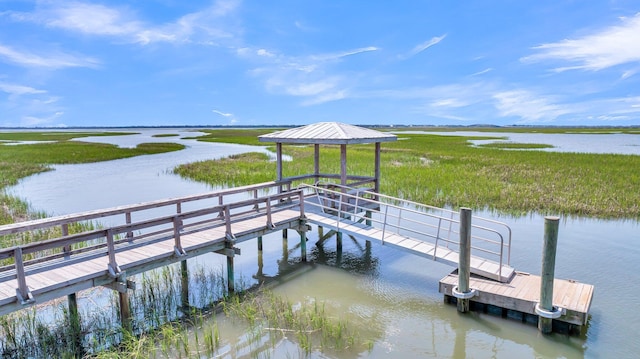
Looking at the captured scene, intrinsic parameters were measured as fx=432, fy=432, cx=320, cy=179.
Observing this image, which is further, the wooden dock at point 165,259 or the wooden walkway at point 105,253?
the wooden dock at point 165,259

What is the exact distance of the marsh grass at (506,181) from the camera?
58.5ft

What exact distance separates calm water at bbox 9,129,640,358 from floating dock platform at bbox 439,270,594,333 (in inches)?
8.2

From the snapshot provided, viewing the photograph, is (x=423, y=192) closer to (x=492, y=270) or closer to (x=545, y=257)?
(x=492, y=270)

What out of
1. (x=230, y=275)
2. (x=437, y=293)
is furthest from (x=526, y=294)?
(x=230, y=275)

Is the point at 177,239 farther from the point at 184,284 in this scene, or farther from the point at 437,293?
the point at 437,293

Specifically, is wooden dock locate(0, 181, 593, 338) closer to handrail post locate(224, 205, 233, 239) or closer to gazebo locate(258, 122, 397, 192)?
handrail post locate(224, 205, 233, 239)

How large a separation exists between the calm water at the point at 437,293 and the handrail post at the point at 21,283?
3268mm

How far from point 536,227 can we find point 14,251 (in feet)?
49.9

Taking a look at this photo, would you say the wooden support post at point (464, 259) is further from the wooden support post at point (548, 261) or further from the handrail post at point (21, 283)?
the handrail post at point (21, 283)

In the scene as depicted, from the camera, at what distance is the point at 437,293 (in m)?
9.84

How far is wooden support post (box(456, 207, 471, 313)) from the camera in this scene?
835 centimetres

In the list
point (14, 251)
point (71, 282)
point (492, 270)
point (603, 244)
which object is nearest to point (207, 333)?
→ point (71, 282)

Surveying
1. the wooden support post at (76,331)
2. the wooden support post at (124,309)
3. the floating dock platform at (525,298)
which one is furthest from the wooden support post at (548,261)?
the wooden support post at (76,331)

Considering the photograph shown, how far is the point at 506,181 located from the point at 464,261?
16690mm
